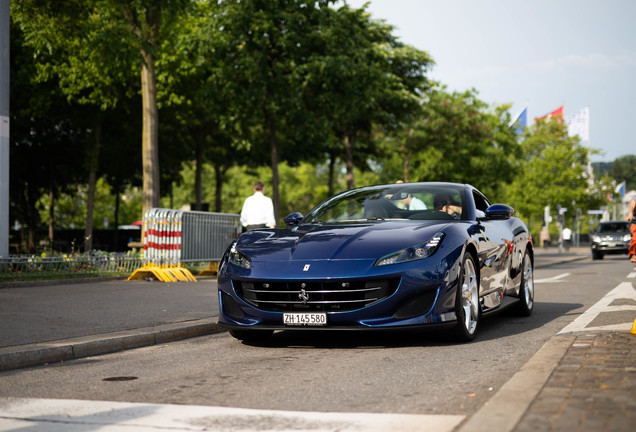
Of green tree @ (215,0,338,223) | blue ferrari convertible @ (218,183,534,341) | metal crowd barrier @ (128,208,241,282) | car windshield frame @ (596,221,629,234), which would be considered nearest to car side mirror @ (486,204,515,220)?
blue ferrari convertible @ (218,183,534,341)

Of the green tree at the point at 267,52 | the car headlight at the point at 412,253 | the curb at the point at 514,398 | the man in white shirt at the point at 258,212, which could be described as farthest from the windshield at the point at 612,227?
the curb at the point at 514,398

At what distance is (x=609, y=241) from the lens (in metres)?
36.8

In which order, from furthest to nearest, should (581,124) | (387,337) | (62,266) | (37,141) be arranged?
(581,124) → (37,141) → (62,266) → (387,337)

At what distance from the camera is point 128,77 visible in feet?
99.5

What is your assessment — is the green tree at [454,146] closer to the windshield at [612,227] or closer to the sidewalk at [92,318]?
the windshield at [612,227]

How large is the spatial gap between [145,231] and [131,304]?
20.0 ft

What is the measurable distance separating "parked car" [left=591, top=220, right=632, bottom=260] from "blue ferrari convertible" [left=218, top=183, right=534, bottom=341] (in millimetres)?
30152

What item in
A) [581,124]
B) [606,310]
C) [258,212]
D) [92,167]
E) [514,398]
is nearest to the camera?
[514,398]

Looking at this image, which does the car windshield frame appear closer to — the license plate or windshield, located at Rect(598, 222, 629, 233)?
windshield, located at Rect(598, 222, 629, 233)

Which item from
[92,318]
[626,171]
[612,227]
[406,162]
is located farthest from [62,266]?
[626,171]

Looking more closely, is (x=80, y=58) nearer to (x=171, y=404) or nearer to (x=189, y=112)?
(x=189, y=112)

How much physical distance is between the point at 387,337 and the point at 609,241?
1234 inches

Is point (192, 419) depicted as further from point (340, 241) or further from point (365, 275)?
point (340, 241)

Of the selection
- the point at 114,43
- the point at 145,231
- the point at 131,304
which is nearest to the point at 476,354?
the point at 131,304
